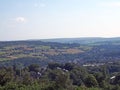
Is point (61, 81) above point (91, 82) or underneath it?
above

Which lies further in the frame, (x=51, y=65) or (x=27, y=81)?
(x=51, y=65)

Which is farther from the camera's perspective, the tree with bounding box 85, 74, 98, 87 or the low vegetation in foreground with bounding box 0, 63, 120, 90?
the tree with bounding box 85, 74, 98, 87

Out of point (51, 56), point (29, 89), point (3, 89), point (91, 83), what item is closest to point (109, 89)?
point (91, 83)

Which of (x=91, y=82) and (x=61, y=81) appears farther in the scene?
(x=91, y=82)

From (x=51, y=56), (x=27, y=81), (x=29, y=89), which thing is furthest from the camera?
(x=51, y=56)

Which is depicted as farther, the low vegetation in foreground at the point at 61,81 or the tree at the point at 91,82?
the tree at the point at 91,82

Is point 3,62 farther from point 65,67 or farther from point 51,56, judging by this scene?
point 65,67

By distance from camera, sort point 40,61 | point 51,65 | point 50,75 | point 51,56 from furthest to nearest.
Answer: point 51,56 → point 40,61 → point 51,65 → point 50,75

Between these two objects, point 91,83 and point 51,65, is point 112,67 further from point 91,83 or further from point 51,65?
point 91,83

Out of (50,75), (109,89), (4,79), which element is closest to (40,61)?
(50,75)
